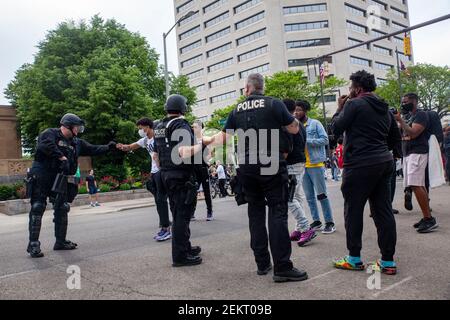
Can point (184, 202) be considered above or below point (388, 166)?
below

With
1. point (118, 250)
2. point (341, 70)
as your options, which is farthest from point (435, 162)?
point (341, 70)

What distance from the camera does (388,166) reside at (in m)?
3.69

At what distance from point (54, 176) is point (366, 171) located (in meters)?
4.14

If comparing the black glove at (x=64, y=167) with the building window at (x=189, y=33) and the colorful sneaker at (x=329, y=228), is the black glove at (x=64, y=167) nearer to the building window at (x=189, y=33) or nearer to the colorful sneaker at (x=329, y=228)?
the colorful sneaker at (x=329, y=228)

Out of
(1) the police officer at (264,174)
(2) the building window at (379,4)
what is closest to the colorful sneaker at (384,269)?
(1) the police officer at (264,174)

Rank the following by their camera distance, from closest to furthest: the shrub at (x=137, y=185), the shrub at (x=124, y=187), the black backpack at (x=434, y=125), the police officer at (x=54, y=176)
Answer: the police officer at (x=54, y=176)
the black backpack at (x=434, y=125)
the shrub at (x=124, y=187)
the shrub at (x=137, y=185)

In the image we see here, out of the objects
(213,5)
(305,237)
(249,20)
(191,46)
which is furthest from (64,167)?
(191,46)

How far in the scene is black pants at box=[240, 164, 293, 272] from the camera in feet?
11.7

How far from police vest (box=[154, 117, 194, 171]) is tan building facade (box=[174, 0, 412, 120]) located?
56.9m

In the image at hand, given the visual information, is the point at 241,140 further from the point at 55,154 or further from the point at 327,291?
the point at 55,154

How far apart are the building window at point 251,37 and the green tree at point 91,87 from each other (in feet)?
134

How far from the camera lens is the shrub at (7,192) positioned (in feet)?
51.5

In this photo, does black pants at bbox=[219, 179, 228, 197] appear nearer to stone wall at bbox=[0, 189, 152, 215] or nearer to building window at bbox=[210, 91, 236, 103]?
stone wall at bbox=[0, 189, 152, 215]

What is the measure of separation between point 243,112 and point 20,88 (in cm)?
2696
